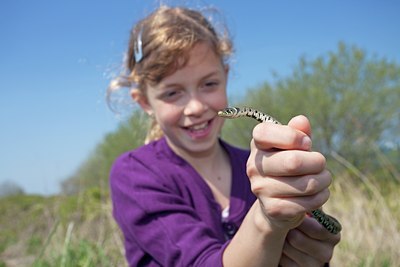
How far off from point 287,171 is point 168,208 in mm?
1124

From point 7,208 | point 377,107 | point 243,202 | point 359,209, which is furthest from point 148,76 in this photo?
point 377,107

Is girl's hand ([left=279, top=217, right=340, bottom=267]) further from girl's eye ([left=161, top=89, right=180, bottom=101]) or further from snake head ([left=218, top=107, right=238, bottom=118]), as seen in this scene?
girl's eye ([left=161, top=89, right=180, bottom=101])

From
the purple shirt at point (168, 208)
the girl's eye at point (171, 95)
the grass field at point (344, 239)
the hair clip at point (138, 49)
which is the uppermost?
the hair clip at point (138, 49)

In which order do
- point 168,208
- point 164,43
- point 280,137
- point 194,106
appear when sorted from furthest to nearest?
point 164,43 → point 194,106 → point 168,208 → point 280,137

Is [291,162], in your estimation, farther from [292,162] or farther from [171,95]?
[171,95]

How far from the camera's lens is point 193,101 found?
98.0 inches

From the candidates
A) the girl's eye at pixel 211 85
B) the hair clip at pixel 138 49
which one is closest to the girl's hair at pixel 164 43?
the hair clip at pixel 138 49

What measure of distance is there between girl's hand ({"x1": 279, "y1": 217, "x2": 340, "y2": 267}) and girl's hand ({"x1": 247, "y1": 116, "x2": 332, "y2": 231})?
0.47 m

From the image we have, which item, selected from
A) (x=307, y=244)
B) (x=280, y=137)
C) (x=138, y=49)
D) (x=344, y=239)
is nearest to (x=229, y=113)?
(x=280, y=137)

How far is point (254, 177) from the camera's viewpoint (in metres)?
1.32

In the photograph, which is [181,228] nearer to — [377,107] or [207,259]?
[207,259]

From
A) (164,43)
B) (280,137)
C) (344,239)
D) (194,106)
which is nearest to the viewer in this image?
(280,137)

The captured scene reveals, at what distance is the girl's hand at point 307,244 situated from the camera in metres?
1.79

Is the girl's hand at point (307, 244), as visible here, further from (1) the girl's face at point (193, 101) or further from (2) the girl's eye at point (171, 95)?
(2) the girl's eye at point (171, 95)
